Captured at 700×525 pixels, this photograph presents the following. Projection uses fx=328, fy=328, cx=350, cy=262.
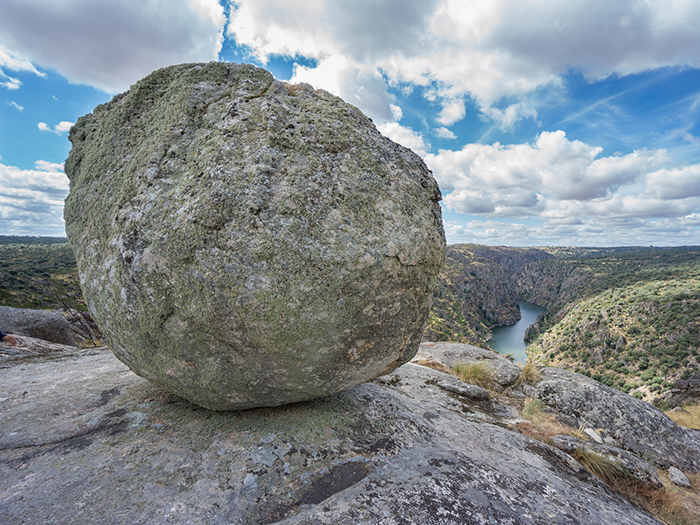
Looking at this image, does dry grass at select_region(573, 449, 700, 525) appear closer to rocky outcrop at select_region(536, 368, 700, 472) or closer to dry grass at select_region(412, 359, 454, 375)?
rocky outcrop at select_region(536, 368, 700, 472)

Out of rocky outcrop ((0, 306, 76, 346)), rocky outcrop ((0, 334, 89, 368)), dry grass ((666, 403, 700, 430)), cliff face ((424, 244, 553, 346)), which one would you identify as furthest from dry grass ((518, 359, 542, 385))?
cliff face ((424, 244, 553, 346))

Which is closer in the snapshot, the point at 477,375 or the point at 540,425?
the point at 540,425

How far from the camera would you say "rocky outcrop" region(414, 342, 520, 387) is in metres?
8.54

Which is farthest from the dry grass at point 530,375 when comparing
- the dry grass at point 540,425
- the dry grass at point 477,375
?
the dry grass at point 540,425

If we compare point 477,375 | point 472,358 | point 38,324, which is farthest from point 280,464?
point 38,324

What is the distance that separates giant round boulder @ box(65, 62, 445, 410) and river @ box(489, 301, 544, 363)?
78632 mm

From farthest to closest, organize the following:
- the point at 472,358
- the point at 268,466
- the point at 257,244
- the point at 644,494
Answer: the point at 472,358 < the point at 644,494 < the point at 268,466 < the point at 257,244

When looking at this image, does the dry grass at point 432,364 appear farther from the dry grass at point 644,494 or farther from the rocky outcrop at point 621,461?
the dry grass at point 644,494

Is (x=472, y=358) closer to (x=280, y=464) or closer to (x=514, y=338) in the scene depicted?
(x=280, y=464)

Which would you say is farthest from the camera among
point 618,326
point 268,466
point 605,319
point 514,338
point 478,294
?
point 478,294

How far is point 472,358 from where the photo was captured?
1037 cm

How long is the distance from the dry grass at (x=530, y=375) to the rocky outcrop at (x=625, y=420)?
368 millimetres

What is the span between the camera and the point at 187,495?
2.66m

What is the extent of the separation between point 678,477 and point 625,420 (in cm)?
123
